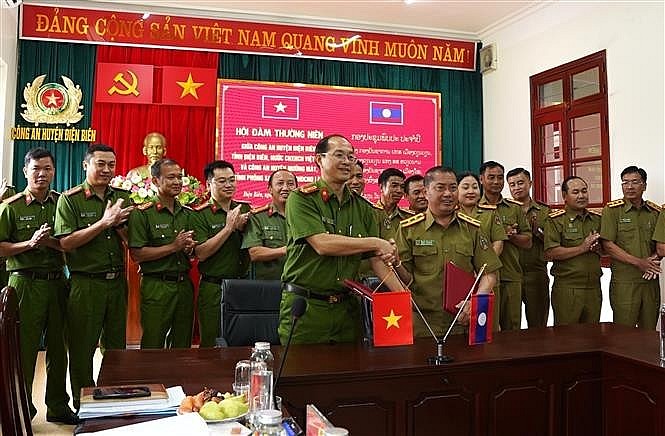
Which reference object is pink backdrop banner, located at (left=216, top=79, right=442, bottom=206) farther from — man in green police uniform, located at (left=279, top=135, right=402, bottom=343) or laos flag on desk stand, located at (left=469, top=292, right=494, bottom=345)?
laos flag on desk stand, located at (left=469, top=292, right=494, bottom=345)

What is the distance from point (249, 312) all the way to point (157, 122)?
3817 mm

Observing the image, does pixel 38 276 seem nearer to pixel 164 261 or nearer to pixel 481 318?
pixel 164 261

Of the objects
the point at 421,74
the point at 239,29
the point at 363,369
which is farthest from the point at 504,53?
the point at 363,369

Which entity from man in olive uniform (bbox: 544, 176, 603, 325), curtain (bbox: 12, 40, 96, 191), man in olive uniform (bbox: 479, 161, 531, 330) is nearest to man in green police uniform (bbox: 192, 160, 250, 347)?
man in olive uniform (bbox: 479, 161, 531, 330)

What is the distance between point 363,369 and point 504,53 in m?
5.39

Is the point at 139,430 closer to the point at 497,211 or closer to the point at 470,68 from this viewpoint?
the point at 497,211

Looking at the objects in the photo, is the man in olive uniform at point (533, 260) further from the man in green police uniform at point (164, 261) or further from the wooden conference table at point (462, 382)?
the man in green police uniform at point (164, 261)

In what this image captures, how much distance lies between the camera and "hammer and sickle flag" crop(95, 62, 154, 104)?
589cm

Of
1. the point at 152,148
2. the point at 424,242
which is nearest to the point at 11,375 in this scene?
the point at 424,242

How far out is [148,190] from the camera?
16.3ft

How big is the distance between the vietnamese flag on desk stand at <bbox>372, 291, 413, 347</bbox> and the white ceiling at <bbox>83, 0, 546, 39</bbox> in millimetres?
4462

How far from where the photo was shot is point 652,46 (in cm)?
479

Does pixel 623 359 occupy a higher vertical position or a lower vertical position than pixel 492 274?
lower

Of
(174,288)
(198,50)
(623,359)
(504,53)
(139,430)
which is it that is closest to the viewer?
(139,430)
